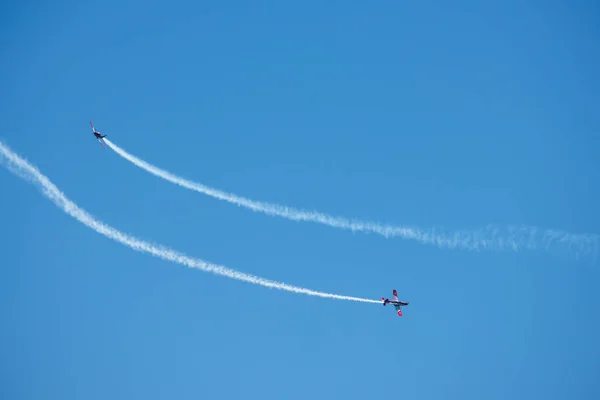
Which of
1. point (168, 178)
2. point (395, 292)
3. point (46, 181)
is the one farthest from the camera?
point (395, 292)

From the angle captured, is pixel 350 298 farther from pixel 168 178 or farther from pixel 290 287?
pixel 168 178

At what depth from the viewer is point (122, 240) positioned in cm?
5741

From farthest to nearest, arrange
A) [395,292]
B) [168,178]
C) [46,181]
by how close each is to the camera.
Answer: [395,292], [168,178], [46,181]

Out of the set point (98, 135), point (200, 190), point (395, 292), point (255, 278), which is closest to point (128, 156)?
point (98, 135)

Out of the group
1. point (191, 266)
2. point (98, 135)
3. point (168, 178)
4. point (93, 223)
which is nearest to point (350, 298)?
point (191, 266)

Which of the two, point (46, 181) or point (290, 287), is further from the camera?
point (290, 287)

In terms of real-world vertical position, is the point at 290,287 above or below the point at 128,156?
below

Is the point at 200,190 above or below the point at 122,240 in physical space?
above

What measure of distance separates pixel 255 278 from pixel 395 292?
18.4 m

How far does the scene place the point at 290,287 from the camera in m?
59.9

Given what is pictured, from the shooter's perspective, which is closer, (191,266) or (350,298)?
(191,266)

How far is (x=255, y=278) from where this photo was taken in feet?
193

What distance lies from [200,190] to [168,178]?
314cm

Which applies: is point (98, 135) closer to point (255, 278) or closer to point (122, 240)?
point (122, 240)
